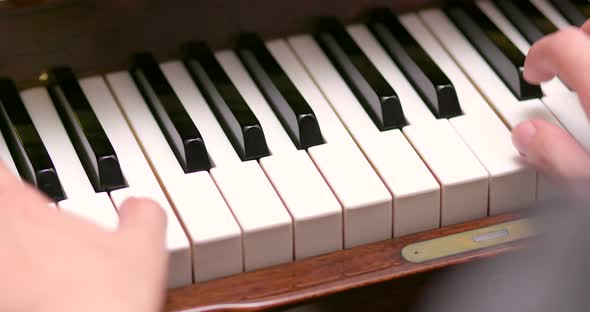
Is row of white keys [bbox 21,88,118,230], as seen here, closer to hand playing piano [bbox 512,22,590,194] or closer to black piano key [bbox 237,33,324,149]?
black piano key [bbox 237,33,324,149]

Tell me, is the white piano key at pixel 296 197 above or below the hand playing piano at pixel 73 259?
below

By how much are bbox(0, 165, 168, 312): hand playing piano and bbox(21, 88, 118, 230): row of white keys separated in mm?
213

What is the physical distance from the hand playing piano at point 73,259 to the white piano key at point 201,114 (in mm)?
311

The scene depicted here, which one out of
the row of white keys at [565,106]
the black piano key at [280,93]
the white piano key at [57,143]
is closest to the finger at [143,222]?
the white piano key at [57,143]

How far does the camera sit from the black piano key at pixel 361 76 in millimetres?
1414

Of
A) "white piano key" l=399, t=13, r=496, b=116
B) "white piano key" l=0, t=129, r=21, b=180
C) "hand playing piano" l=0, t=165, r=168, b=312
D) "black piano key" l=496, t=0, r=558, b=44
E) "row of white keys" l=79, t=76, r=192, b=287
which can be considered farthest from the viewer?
"black piano key" l=496, t=0, r=558, b=44

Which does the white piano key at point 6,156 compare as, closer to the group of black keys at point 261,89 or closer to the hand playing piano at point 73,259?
the group of black keys at point 261,89

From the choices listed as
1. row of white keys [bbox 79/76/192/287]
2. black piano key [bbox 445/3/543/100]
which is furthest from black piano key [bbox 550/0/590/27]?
row of white keys [bbox 79/76/192/287]

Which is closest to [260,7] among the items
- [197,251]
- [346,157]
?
[346,157]

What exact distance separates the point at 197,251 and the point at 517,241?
0.40 meters

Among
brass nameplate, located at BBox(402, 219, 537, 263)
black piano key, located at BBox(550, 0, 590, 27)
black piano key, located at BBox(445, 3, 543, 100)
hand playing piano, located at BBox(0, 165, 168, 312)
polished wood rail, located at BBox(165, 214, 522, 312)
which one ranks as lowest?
polished wood rail, located at BBox(165, 214, 522, 312)

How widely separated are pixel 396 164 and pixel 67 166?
0.41m

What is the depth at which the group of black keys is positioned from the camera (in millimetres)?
1344

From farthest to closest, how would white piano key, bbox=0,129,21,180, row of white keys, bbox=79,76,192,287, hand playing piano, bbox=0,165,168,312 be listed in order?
1. white piano key, bbox=0,129,21,180
2. row of white keys, bbox=79,76,192,287
3. hand playing piano, bbox=0,165,168,312
